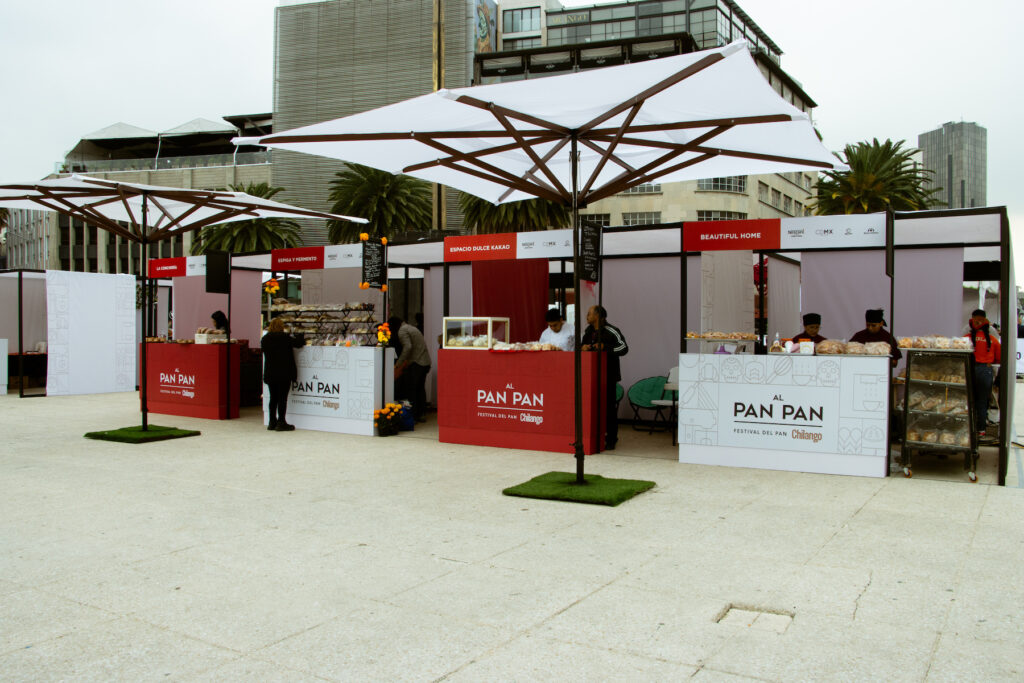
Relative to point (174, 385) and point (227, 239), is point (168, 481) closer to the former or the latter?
point (174, 385)

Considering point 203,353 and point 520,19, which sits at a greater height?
point 520,19

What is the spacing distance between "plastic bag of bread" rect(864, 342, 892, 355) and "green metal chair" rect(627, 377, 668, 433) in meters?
3.55

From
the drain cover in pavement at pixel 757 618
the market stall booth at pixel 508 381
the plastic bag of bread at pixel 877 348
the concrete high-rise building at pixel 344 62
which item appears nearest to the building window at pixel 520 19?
the concrete high-rise building at pixel 344 62

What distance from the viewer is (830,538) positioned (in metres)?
5.03

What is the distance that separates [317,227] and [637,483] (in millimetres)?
54371

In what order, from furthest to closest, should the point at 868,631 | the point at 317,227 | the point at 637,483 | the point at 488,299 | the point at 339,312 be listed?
the point at 317,227
the point at 488,299
the point at 339,312
the point at 637,483
the point at 868,631

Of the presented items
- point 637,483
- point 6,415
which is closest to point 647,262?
point 637,483

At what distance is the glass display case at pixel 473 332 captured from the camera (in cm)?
923

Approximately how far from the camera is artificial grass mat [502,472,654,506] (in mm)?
6117

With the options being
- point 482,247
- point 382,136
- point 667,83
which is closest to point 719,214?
point 482,247

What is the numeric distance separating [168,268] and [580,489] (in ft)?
32.5

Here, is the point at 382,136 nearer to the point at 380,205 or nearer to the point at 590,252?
the point at 590,252

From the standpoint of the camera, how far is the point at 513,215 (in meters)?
32.1

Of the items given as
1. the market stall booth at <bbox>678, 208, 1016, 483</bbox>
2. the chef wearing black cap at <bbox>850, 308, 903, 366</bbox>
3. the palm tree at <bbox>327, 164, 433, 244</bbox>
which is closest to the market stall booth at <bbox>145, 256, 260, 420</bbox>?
the market stall booth at <bbox>678, 208, 1016, 483</bbox>
